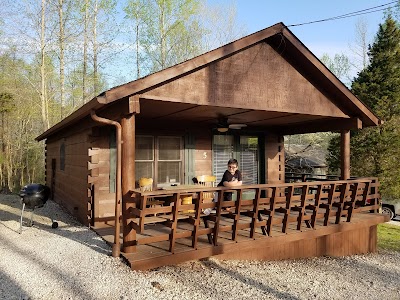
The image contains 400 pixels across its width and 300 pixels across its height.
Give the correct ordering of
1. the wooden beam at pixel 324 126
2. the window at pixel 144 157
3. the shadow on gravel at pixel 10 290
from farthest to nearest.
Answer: the window at pixel 144 157 → the wooden beam at pixel 324 126 → the shadow on gravel at pixel 10 290

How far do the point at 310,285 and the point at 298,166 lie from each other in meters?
17.0

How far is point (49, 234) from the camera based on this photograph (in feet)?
20.3

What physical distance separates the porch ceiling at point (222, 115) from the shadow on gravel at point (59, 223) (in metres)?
2.56

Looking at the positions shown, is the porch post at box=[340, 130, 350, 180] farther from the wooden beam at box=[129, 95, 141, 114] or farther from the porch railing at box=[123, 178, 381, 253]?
the wooden beam at box=[129, 95, 141, 114]

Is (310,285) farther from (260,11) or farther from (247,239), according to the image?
(260,11)

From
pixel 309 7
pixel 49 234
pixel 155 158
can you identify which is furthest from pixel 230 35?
pixel 49 234

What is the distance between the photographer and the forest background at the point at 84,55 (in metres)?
16.1

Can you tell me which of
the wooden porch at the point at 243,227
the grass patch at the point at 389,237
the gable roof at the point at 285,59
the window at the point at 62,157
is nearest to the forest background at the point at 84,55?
the grass patch at the point at 389,237

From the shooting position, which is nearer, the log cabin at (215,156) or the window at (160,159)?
the log cabin at (215,156)

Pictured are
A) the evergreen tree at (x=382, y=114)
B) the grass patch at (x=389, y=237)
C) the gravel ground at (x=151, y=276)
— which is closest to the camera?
the gravel ground at (x=151, y=276)

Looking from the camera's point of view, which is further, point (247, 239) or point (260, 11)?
point (260, 11)

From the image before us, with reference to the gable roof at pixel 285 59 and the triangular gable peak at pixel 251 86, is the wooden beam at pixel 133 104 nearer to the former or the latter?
the gable roof at pixel 285 59

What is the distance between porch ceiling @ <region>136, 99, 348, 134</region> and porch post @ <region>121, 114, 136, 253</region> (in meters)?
0.62

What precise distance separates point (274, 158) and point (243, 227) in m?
5.21
